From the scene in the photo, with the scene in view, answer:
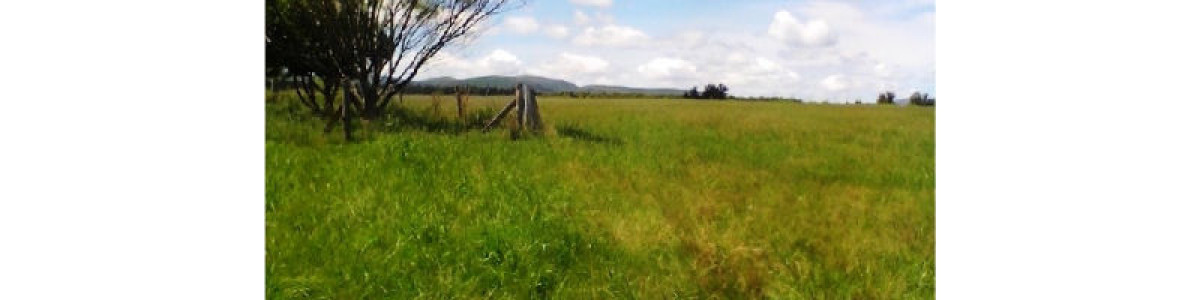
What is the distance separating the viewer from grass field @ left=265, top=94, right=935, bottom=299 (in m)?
5.01

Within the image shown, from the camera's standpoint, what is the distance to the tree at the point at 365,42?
552cm

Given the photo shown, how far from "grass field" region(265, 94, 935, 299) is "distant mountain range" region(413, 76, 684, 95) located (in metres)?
0.09

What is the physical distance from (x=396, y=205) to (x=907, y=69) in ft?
9.64

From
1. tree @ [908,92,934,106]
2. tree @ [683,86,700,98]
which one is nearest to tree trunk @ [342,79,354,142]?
tree @ [683,86,700,98]

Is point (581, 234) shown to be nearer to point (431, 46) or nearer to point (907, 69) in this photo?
point (431, 46)

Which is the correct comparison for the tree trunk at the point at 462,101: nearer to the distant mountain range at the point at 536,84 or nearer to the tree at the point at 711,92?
the distant mountain range at the point at 536,84

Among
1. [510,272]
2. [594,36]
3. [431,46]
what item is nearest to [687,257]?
[510,272]

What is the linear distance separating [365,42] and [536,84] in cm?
102

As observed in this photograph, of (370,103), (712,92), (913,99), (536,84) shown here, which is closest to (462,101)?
(536,84)

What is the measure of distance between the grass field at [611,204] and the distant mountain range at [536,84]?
0.09 m

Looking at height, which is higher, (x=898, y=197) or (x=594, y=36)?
(x=594, y=36)

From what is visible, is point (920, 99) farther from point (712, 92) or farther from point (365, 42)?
point (365, 42)

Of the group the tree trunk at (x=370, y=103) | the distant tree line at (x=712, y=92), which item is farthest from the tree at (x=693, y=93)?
the tree trunk at (x=370, y=103)

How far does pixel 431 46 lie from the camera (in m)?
5.55
